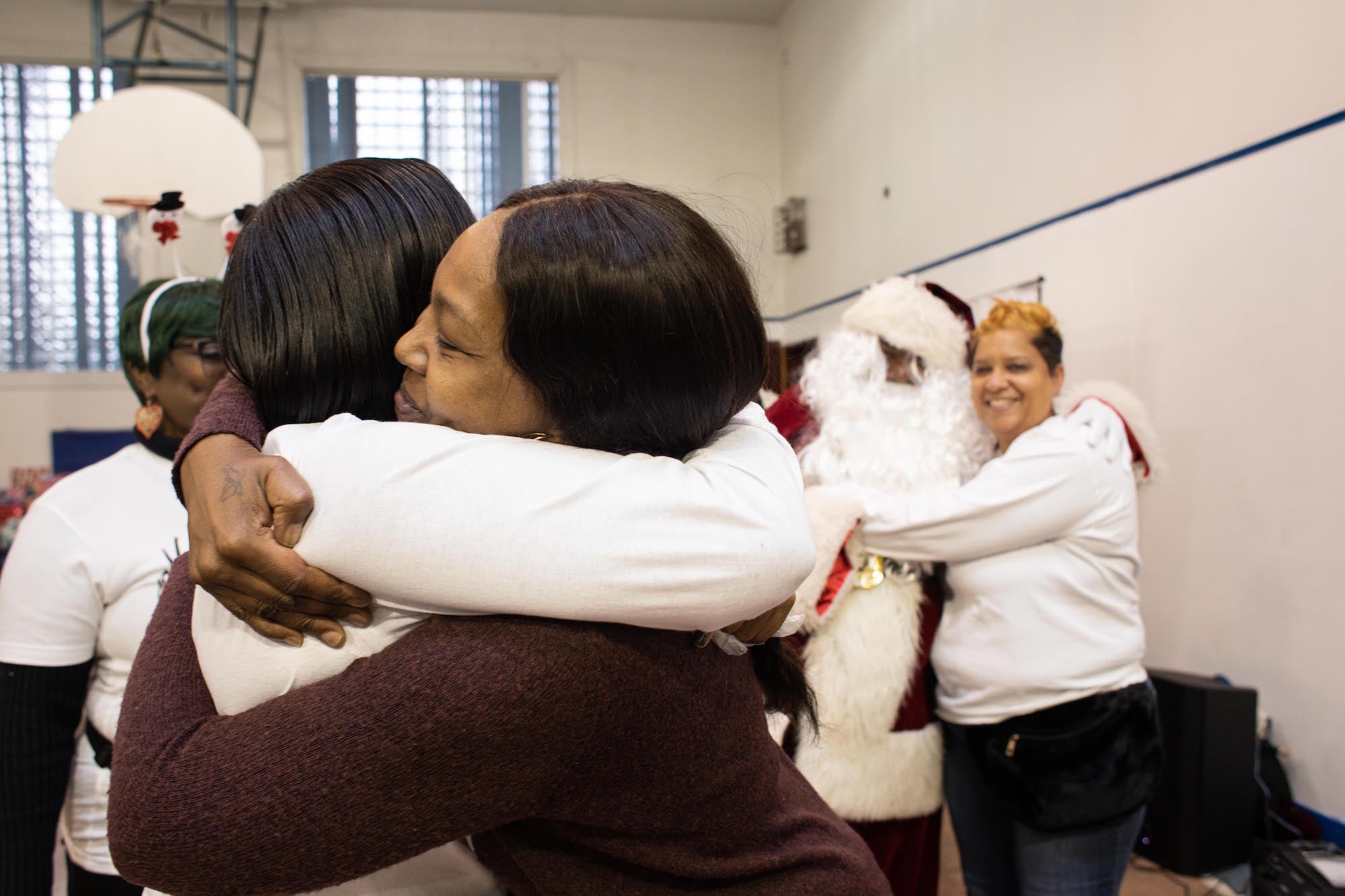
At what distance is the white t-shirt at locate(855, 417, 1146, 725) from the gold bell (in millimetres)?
142

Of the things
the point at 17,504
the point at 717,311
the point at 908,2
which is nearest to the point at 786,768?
the point at 717,311

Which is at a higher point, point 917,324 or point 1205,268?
point 1205,268

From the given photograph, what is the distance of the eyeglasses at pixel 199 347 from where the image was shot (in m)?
1.54

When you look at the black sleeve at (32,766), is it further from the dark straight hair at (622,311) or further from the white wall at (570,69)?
the white wall at (570,69)

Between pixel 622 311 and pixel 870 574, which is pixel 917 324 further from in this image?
pixel 622 311

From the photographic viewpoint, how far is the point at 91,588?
135 centimetres

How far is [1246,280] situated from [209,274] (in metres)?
6.09

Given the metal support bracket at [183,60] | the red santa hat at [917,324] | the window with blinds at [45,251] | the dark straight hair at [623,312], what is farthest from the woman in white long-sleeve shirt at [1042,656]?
the window with blinds at [45,251]

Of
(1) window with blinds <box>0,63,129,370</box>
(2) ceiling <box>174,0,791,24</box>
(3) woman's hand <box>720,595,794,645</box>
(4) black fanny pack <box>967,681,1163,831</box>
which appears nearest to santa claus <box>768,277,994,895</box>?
(4) black fanny pack <box>967,681,1163,831</box>

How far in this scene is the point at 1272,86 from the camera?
2273 millimetres

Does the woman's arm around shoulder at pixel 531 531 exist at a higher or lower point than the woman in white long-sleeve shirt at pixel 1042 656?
higher

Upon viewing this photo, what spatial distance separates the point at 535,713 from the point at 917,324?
6.58ft

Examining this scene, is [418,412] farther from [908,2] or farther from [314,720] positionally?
[908,2]

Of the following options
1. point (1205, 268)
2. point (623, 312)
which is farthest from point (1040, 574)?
point (623, 312)
